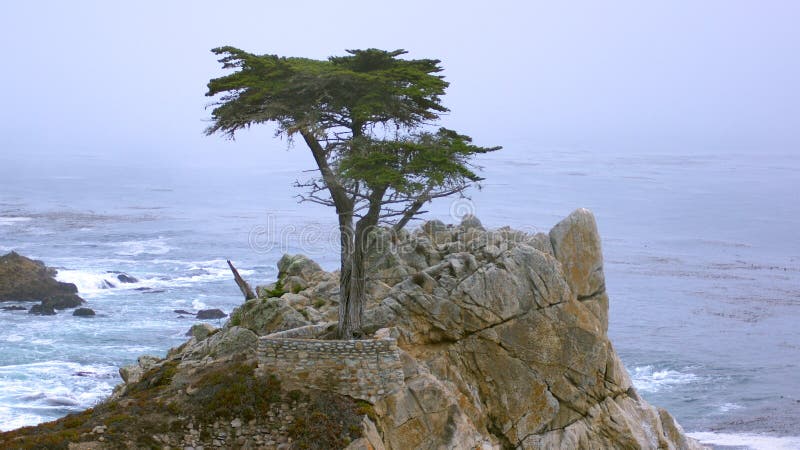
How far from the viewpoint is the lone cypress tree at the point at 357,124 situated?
74.5ft

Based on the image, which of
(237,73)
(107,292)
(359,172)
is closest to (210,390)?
(359,172)

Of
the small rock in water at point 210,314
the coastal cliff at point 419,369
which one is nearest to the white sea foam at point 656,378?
the coastal cliff at point 419,369

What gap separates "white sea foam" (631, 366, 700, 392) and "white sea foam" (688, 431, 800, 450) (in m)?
6.24

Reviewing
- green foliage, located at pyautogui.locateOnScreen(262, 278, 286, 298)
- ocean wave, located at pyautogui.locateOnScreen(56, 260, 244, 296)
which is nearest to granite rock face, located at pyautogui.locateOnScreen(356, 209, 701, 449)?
green foliage, located at pyautogui.locateOnScreen(262, 278, 286, 298)

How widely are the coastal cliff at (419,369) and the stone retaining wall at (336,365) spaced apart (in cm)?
3

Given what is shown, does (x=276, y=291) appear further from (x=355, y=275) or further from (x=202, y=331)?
(x=355, y=275)

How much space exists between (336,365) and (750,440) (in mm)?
25600

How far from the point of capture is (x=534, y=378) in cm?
2527

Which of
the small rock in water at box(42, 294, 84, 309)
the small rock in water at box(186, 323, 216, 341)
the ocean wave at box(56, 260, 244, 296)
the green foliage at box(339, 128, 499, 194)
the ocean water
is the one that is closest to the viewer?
the green foliage at box(339, 128, 499, 194)

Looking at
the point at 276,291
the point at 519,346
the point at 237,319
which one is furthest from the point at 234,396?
the point at 276,291

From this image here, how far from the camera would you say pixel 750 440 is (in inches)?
1601

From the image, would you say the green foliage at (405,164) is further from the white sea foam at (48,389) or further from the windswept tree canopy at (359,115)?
the white sea foam at (48,389)

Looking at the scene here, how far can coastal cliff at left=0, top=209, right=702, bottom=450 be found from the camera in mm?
21062

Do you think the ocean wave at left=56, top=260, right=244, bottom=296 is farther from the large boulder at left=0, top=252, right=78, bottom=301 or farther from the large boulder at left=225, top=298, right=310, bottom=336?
the large boulder at left=225, top=298, right=310, bottom=336
